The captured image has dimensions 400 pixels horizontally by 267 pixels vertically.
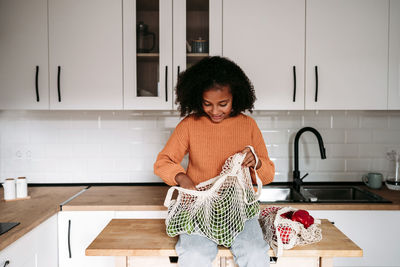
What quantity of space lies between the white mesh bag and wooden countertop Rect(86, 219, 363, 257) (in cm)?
7

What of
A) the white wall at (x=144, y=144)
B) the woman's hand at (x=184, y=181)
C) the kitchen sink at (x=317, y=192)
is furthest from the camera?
the white wall at (x=144, y=144)

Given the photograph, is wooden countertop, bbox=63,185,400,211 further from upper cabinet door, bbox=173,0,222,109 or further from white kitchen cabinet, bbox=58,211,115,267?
upper cabinet door, bbox=173,0,222,109

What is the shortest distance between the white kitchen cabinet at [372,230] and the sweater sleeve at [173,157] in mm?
838

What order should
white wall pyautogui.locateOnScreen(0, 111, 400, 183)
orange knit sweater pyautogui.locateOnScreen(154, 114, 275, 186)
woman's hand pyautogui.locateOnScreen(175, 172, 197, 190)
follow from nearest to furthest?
1. woman's hand pyautogui.locateOnScreen(175, 172, 197, 190)
2. orange knit sweater pyautogui.locateOnScreen(154, 114, 275, 186)
3. white wall pyautogui.locateOnScreen(0, 111, 400, 183)

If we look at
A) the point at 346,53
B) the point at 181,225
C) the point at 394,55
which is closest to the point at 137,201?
the point at 181,225

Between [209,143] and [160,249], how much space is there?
548mm

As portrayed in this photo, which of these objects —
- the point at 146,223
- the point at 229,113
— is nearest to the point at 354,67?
the point at 229,113

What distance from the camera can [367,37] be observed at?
1749 millimetres

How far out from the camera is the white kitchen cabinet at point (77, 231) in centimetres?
164

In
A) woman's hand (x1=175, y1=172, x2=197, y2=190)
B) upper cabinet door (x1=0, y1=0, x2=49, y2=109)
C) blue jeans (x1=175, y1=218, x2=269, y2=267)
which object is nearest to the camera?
blue jeans (x1=175, y1=218, x2=269, y2=267)

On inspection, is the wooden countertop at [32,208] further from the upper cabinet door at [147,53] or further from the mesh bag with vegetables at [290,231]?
the mesh bag with vegetables at [290,231]

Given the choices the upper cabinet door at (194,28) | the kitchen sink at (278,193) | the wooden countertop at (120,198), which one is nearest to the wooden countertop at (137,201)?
the wooden countertop at (120,198)

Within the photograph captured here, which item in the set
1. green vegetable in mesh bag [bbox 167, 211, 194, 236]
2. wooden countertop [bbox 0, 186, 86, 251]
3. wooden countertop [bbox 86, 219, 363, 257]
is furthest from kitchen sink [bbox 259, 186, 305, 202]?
wooden countertop [bbox 0, 186, 86, 251]

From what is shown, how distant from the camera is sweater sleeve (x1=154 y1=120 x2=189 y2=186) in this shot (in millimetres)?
1245
